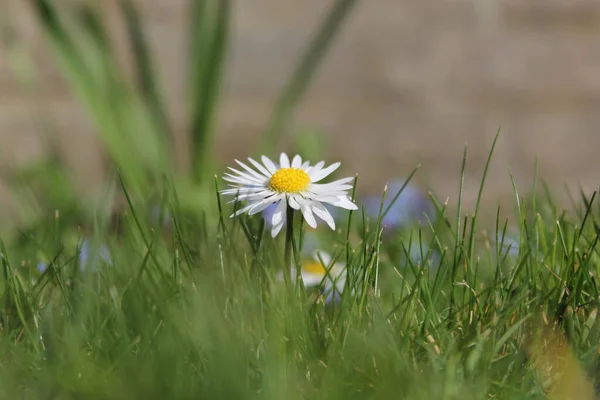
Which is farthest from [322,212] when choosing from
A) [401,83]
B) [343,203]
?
[401,83]

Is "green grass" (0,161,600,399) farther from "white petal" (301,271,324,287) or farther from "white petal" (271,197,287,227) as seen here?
"white petal" (301,271,324,287)

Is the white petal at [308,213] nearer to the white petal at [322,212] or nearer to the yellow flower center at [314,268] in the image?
the white petal at [322,212]

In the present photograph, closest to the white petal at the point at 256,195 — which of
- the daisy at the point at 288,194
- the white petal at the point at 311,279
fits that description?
the daisy at the point at 288,194

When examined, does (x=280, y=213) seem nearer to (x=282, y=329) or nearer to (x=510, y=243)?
(x=282, y=329)

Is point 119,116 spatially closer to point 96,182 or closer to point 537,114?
point 96,182

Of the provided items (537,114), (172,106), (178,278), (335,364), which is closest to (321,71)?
(172,106)

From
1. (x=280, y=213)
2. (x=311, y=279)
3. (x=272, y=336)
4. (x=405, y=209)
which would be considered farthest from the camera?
(x=405, y=209)
